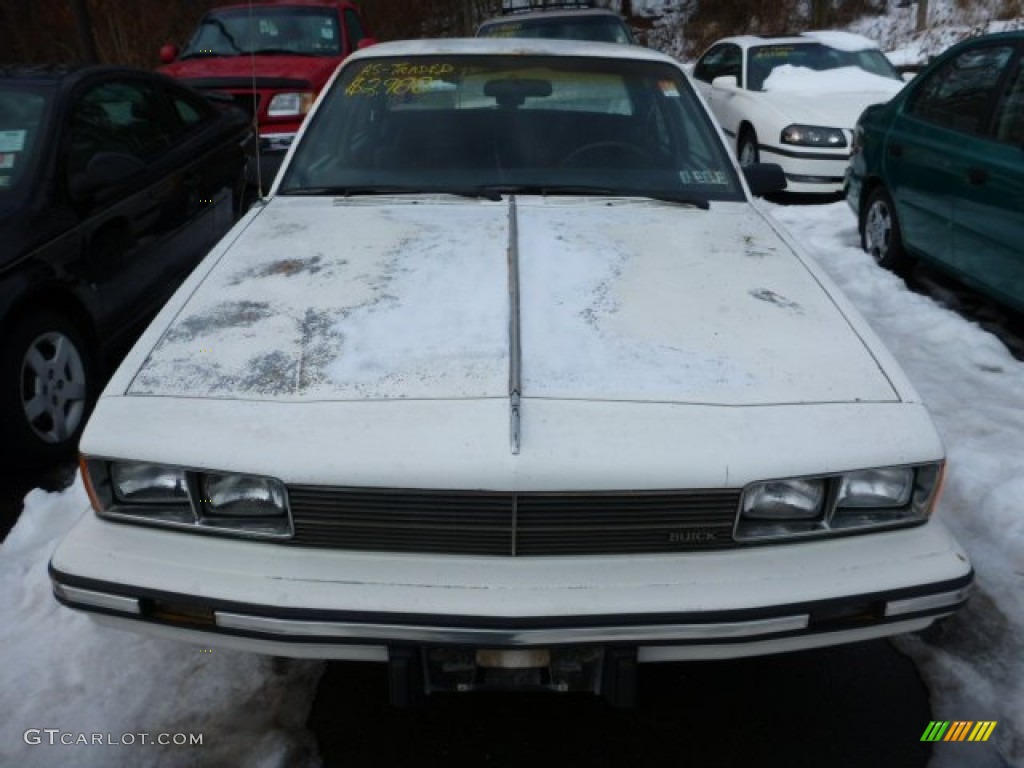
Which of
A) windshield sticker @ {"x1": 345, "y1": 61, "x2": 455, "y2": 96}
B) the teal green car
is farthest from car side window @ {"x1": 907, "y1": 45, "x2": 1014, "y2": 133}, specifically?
windshield sticker @ {"x1": 345, "y1": 61, "x2": 455, "y2": 96}

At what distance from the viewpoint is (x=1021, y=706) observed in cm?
238

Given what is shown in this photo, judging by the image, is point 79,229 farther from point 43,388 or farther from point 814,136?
point 814,136

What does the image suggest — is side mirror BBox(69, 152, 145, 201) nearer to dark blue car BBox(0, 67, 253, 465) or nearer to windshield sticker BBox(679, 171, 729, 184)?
dark blue car BBox(0, 67, 253, 465)

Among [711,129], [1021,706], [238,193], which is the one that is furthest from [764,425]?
[238,193]

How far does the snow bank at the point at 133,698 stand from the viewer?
7.48 feet

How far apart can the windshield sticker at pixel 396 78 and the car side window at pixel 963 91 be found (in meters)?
3.07

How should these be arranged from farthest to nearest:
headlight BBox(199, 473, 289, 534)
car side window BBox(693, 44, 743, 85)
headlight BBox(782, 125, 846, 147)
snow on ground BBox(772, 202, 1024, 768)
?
car side window BBox(693, 44, 743, 85), headlight BBox(782, 125, 846, 147), snow on ground BBox(772, 202, 1024, 768), headlight BBox(199, 473, 289, 534)

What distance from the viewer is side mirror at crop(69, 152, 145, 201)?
3854 mm

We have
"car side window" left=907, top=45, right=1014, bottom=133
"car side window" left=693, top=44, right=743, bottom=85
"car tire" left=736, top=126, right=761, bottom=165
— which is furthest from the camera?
"car side window" left=693, top=44, right=743, bottom=85

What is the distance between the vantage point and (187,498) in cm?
204

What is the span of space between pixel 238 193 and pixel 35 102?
1715mm

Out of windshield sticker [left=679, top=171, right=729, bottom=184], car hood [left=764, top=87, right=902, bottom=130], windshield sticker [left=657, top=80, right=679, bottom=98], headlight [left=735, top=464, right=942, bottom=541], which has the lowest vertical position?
car hood [left=764, top=87, right=902, bottom=130]

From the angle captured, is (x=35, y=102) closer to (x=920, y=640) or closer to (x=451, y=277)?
(x=451, y=277)

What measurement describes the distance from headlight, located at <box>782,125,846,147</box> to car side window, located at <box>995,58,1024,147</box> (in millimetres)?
3051
